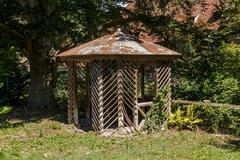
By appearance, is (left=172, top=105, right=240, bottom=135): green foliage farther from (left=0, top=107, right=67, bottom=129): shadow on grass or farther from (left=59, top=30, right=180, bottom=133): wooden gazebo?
(left=0, top=107, right=67, bottom=129): shadow on grass

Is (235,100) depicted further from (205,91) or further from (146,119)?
(146,119)

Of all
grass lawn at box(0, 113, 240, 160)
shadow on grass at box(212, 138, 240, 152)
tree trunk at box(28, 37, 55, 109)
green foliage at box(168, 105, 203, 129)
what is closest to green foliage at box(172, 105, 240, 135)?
green foliage at box(168, 105, 203, 129)

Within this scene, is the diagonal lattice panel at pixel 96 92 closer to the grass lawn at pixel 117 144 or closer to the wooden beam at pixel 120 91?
the grass lawn at pixel 117 144

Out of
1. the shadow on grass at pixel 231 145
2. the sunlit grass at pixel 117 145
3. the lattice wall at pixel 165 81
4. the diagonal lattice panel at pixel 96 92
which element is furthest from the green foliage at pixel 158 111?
the shadow on grass at pixel 231 145

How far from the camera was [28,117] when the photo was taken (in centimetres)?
1689

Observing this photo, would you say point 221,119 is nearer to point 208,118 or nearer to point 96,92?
point 208,118

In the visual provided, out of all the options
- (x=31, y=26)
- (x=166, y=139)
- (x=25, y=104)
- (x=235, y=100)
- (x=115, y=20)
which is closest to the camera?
(x=166, y=139)

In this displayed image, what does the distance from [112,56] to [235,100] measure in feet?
15.7

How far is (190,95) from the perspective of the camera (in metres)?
16.4

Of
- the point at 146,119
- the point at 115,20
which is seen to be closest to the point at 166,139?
the point at 146,119

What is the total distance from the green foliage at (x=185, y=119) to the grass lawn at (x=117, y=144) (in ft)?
1.72

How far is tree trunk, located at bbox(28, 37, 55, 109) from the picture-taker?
739 inches

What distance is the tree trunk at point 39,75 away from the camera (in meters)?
18.8

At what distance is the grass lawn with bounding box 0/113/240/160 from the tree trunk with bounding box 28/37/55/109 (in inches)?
198
